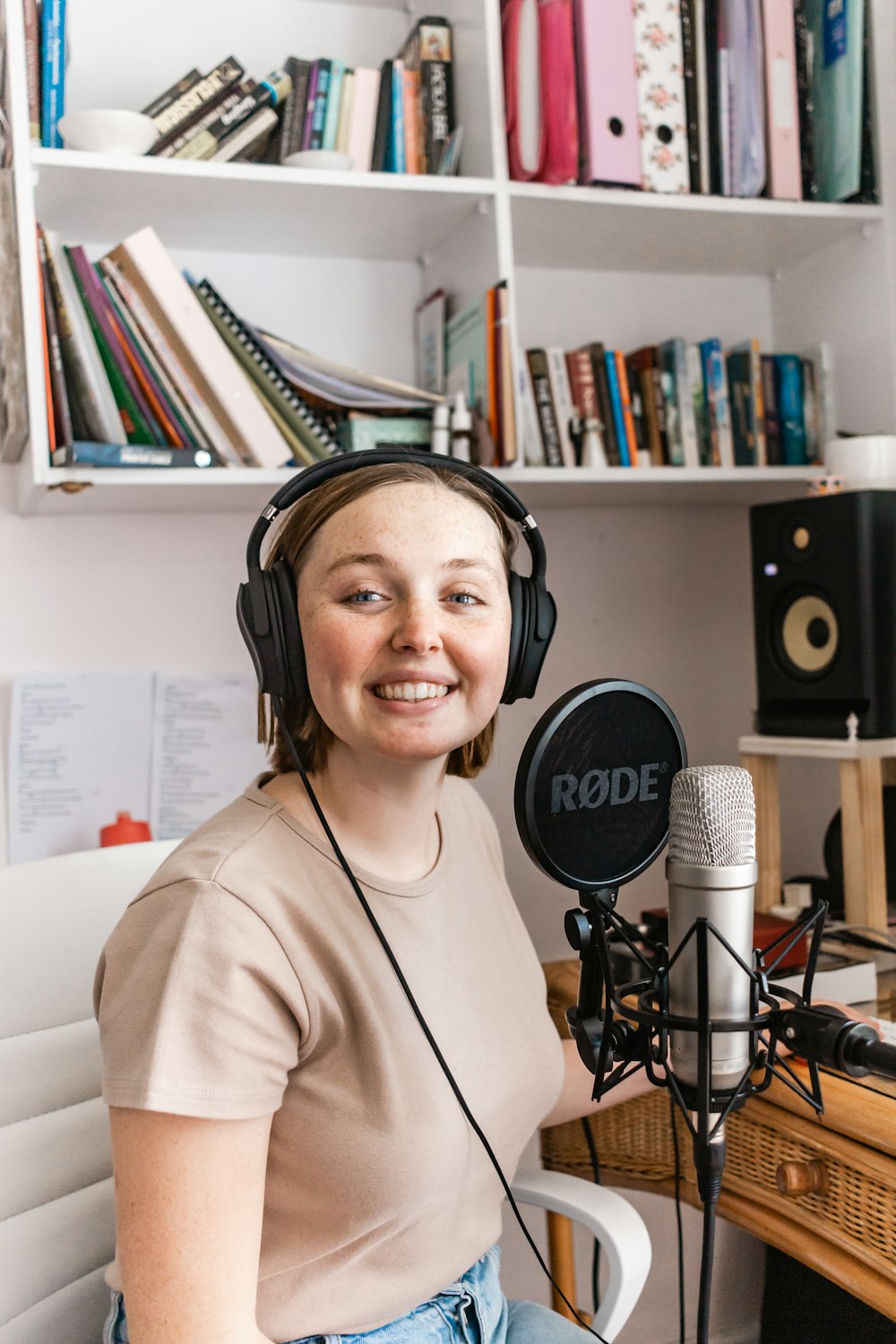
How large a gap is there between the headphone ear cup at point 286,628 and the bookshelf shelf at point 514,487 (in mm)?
562

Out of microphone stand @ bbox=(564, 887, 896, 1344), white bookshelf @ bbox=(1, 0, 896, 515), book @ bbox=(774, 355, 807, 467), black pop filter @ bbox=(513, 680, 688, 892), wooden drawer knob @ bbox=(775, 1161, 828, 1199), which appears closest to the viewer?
microphone stand @ bbox=(564, 887, 896, 1344)

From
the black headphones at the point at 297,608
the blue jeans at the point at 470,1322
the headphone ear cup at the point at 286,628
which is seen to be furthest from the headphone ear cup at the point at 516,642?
the blue jeans at the point at 470,1322

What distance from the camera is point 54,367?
144 centimetres

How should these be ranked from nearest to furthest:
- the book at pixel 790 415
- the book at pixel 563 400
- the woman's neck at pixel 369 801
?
the woman's neck at pixel 369 801 → the book at pixel 563 400 → the book at pixel 790 415

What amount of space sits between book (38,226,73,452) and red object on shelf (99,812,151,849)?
50 cm

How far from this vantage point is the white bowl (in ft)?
4.71

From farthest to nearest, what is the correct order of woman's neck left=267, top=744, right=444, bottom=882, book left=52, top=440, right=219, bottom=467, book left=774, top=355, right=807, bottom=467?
book left=774, top=355, right=807, bottom=467, book left=52, top=440, right=219, bottom=467, woman's neck left=267, top=744, right=444, bottom=882

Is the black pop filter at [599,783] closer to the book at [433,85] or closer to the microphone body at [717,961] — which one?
the microphone body at [717,961]

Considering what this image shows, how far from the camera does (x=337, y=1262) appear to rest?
92 centimetres

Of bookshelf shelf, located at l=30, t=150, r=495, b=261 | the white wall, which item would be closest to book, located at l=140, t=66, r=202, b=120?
bookshelf shelf, located at l=30, t=150, r=495, b=261

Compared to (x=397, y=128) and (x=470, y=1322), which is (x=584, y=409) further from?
(x=470, y=1322)

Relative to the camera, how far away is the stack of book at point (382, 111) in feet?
5.23

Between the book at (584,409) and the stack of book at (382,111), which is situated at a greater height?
the stack of book at (382,111)

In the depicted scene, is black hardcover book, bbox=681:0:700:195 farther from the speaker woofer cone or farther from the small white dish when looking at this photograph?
the speaker woofer cone
